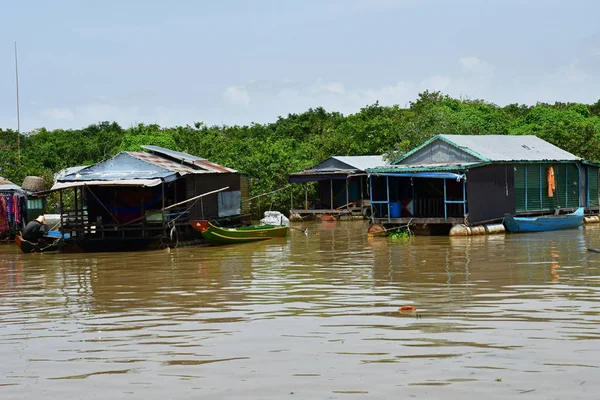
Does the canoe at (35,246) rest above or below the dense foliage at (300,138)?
below

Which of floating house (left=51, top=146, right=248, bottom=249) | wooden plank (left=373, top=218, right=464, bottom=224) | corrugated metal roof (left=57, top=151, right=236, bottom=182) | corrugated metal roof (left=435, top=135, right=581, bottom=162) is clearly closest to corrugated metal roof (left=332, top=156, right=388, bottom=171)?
corrugated metal roof (left=435, top=135, right=581, bottom=162)

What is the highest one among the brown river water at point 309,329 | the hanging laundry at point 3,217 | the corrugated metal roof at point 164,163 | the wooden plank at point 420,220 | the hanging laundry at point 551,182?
the corrugated metal roof at point 164,163

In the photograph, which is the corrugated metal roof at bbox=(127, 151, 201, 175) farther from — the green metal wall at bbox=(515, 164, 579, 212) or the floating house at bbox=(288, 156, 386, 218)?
the green metal wall at bbox=(515, 164, 579, 212)

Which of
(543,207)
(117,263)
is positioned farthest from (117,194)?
(543,207)

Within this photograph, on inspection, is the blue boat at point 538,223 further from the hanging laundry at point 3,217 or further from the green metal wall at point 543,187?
the hanging laundry at point 3,217

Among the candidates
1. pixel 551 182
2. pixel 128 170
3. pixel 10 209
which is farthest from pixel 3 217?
pixel 551 182

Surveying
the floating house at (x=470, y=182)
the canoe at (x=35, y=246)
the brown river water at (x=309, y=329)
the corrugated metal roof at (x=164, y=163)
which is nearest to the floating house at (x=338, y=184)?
the floating house at (x=470, y=182)

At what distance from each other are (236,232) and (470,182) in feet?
21.7

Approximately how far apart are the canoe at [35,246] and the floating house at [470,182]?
899 centimetres

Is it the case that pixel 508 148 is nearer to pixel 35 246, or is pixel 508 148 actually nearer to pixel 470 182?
pixel 470 182

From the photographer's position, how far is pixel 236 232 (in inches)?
962

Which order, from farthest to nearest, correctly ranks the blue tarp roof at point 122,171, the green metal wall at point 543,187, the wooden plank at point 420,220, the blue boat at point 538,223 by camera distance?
1. the green metal wall at point 543,187
2. the blue boat at point 538,223
3. the wooden plank at point 420,220
4. the blue tarp roof at point 122,171

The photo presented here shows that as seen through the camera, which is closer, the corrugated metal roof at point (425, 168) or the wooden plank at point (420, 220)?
the corrugated metal roof at point (425, 168)

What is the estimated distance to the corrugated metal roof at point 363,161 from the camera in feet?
116
